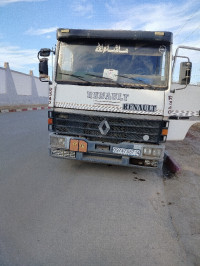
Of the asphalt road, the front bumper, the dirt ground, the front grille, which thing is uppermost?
the front grille

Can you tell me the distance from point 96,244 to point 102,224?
0.40 m

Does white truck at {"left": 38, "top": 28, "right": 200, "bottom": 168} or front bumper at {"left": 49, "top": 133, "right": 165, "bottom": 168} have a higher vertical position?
white truck at {"left": 38, "top": 28, "right": 200, "bottom": 168}

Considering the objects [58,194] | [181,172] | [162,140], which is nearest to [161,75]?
[162,140]

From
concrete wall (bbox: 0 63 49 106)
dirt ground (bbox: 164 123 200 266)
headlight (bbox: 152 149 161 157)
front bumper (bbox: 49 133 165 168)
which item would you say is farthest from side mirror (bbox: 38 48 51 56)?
concrete wall (bbox: 0 63 49 106)

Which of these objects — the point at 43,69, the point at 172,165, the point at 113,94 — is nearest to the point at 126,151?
the point at 113,94

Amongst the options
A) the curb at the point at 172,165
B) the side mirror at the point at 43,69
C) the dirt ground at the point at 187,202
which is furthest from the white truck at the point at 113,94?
the curb at the point at 172,165

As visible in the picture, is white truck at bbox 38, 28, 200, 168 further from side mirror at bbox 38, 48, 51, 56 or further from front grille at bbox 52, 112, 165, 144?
side mirror at bbox 38, 48, 51, 56

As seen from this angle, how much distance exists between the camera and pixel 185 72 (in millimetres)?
4336

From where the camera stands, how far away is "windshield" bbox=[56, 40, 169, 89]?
4.11 meters

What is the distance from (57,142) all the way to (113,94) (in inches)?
58.7

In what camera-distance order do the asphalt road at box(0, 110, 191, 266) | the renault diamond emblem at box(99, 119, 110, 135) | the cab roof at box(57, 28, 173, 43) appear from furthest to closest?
the renault diamond emblem at box(99, 119, 110, 135) < the cab roof at box(57, 28, 173, 43) < the asphalt road at box(0, 110, 191, 266)

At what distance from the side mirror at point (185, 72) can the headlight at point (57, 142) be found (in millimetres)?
2686

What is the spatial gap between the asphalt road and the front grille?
83cm

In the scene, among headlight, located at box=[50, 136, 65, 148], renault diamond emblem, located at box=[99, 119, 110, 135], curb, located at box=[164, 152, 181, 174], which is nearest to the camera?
renault diamond emblem, located at box=[99, 119, 110, 135]
